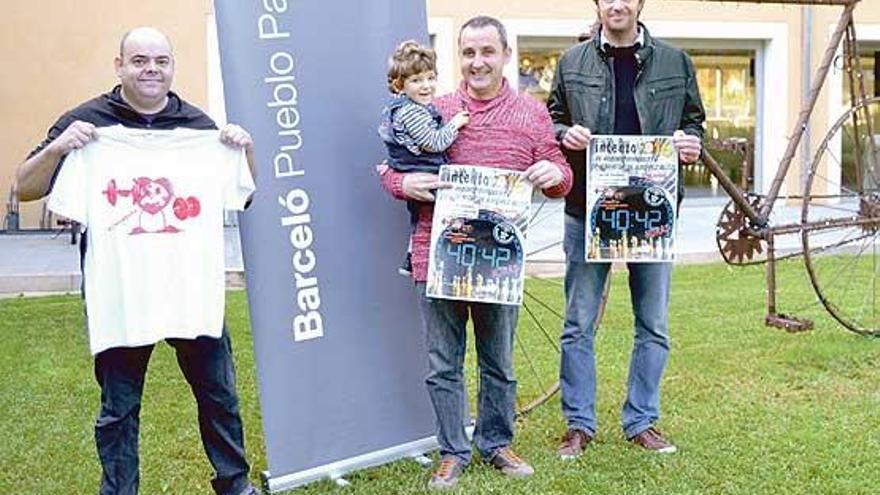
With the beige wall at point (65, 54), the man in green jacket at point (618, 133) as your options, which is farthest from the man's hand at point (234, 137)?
the beige wall at point (65, 54)

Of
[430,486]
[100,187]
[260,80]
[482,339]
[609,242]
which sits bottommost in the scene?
[430,486]

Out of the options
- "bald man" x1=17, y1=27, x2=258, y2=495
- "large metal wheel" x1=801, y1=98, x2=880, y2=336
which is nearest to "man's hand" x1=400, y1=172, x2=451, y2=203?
"bald man" x1=17, y1=27, x2=258, y2=495

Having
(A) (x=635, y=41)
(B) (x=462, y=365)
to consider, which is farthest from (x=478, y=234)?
(A) (x=635, y=41)

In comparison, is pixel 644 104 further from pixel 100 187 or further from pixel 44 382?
pixel 44 382

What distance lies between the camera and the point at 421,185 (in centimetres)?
360

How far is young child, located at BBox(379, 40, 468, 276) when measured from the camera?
139 inches

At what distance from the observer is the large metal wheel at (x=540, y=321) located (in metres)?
5.13

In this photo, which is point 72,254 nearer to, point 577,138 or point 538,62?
point 538,62

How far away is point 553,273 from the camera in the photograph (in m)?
7.61

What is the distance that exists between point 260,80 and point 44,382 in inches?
102

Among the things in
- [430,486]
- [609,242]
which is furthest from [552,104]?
[430,486]

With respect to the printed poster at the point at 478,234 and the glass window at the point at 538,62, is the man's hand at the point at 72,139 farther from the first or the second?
the glass window at the point at 538,62

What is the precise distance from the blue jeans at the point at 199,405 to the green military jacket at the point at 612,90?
149 cm

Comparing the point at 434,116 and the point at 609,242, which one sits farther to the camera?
the point at 609,242
